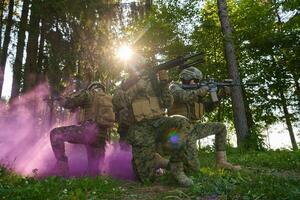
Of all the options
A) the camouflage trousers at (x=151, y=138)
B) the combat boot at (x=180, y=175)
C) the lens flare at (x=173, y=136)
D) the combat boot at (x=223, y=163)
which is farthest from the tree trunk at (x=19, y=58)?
the combat boot at (x=180, y=175)

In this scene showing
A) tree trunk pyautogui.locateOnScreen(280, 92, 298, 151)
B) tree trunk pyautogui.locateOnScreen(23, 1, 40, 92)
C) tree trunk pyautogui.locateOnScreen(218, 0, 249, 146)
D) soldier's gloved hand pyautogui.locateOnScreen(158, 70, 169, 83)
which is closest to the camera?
soldier's gloved hand pyautogui.locateOnScreen(158, 70, 169, 83)

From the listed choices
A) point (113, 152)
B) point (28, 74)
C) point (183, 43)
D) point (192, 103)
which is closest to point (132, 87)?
point (192, 103)

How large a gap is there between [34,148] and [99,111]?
164 inches

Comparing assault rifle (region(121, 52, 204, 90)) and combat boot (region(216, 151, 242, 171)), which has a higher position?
assault rifle (region(121, 52, 204, 90))

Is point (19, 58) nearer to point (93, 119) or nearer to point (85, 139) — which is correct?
point (93, 119)

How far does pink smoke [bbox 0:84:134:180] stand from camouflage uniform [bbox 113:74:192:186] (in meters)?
0.79

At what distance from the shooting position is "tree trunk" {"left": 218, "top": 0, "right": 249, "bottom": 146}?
13758mm

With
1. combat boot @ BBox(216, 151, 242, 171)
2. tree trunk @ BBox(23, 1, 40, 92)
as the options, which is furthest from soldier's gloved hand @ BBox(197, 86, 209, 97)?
tree trunk @ BBox(23, 1, 40, 92)

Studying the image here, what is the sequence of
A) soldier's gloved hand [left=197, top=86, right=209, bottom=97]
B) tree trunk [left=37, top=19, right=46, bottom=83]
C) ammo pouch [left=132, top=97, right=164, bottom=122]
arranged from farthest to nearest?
1. tree trunk [left=37, top=19, right=46, bottom=83]
2. soldier's gloved hand [left=197, top=86, right=209, bottom=97]
3. ammo pouch [left=132, top=97, right=164, bottom=122]

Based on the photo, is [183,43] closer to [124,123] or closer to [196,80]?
[196,80]

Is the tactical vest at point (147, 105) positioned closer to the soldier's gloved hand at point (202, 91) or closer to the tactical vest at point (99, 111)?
the tactical vest at point (99, 111)

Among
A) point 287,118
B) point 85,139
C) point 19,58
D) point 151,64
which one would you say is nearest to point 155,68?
point 151,64

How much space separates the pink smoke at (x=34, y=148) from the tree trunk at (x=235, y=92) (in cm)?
500

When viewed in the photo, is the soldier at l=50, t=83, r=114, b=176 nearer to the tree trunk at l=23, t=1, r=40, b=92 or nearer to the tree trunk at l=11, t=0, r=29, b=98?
the tree trunk at l=23, t=1, r=40, b=92
